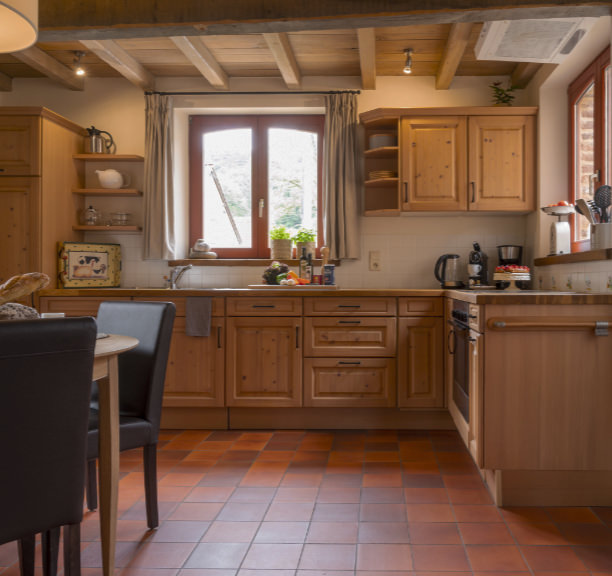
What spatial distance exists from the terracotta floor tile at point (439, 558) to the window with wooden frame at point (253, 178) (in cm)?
291

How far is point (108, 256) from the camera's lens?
4.52 metres

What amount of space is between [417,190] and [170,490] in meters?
2.54

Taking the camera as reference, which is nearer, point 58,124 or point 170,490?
point 170,490

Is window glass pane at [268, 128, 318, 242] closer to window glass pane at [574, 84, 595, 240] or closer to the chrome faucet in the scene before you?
the chrome faucet

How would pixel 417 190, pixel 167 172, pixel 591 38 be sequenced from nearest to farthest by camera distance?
pixel 591 38, pixel 417 190, pixel 167 172

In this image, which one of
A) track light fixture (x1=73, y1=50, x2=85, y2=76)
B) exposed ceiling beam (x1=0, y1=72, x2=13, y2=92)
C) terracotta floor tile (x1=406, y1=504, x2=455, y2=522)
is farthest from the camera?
exposed ceiling beam (x1=0, y1=72, x2=13, y2=92)

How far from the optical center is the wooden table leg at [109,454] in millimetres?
1859

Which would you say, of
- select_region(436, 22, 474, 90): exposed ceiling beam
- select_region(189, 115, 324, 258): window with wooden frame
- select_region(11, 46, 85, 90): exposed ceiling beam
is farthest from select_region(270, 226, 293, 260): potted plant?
select_region(11, 46, 85, 90): exposed ceiling beam

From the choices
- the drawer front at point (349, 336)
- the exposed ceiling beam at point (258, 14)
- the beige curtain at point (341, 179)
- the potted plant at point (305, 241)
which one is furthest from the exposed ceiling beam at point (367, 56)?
the drawer front at point (349, 336)

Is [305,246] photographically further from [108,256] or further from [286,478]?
[286,478]

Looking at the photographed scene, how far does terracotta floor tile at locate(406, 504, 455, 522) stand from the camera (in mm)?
2398

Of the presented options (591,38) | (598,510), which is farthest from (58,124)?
(598,510)

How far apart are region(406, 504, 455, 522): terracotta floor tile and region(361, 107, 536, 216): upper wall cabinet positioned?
7.23ft

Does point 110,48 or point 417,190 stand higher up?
point 110,48
